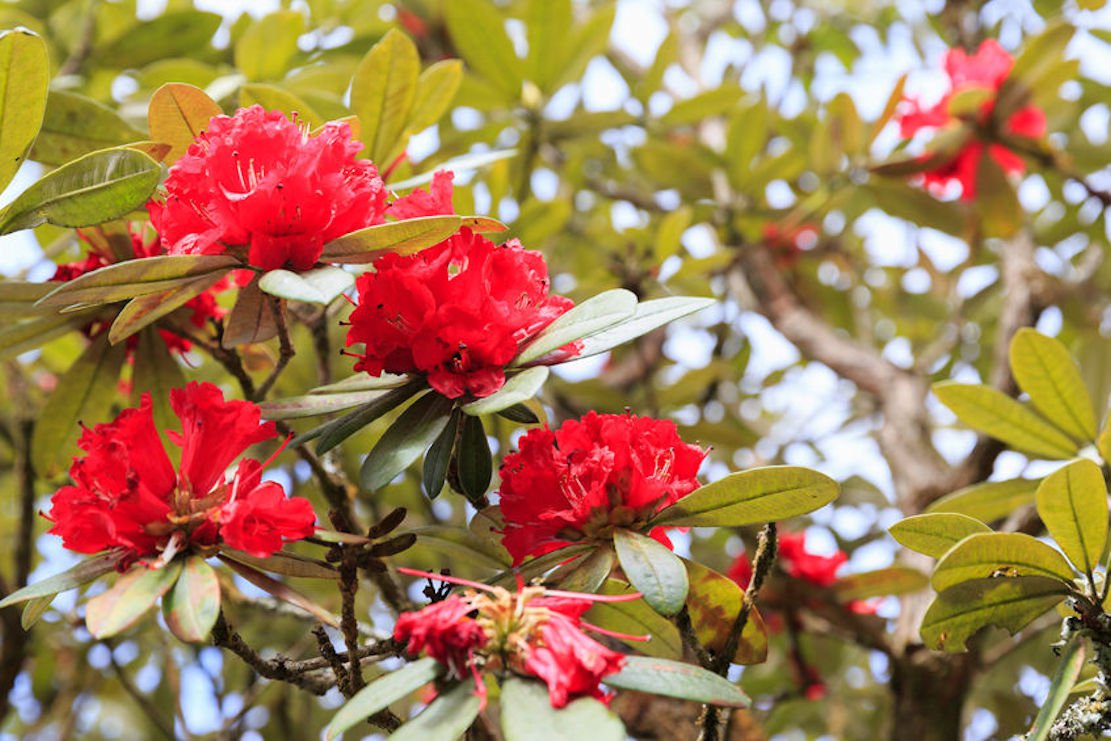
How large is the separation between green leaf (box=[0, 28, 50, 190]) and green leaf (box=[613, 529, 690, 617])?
63 cm

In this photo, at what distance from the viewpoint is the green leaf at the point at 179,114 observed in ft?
3.38

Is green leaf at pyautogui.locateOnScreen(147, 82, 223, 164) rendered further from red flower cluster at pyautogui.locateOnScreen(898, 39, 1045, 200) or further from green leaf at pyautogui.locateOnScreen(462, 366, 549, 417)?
red flower cluster at pyautogui.locateOnScreen(898, 39, 1045, 200)

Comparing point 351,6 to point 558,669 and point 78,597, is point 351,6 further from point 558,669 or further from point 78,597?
point 558,669

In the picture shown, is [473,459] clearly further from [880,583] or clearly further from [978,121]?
[978,121]

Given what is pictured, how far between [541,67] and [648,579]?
1208mm

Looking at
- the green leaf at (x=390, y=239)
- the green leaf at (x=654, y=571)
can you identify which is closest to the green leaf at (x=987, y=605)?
the green leaf at (x=654, y=571)

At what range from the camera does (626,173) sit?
253 cm

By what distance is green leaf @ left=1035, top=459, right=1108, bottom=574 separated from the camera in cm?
97

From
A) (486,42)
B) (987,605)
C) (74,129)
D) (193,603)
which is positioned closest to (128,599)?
(193,603)

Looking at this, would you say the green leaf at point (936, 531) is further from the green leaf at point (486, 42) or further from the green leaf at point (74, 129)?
the green leaf at point (486, 42)

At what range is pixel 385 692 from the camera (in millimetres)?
751

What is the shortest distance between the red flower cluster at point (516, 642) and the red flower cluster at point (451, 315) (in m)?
0.18

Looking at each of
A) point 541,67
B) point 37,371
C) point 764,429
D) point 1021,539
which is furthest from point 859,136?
point 37,371

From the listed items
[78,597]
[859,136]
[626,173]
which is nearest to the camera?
[78,597]
